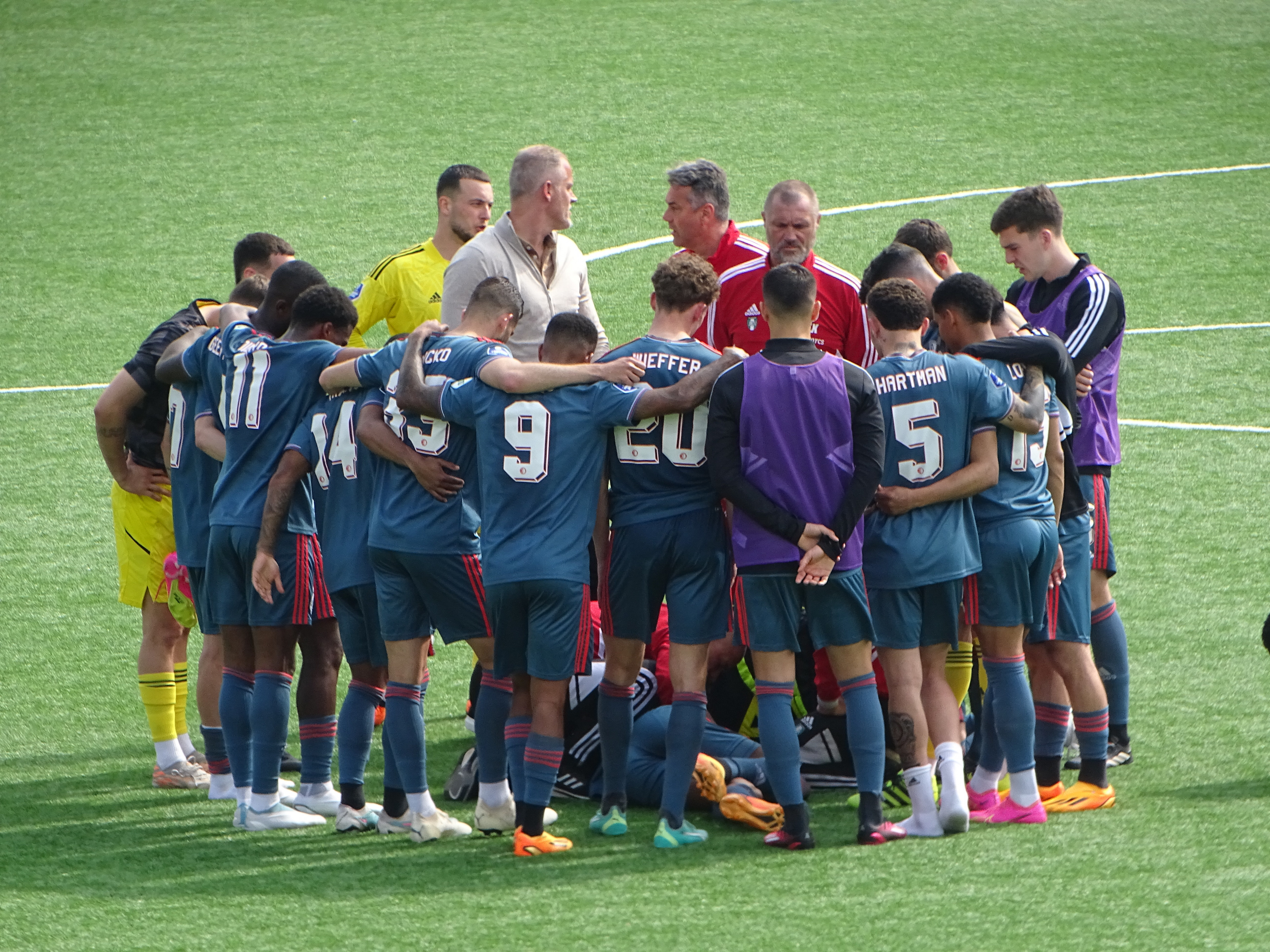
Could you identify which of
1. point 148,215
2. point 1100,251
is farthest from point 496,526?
point 148,215

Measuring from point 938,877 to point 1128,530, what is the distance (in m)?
5.09

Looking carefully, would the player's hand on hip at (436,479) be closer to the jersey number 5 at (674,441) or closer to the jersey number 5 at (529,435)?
the jersey number 5 at (529,435)

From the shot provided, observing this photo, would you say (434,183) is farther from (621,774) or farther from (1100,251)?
(621,774)

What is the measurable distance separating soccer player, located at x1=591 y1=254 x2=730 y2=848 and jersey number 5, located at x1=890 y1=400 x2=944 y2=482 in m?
0.66

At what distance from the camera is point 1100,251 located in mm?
16250

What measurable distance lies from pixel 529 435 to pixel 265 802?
1.75 metres

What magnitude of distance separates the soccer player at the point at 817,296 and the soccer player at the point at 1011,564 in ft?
4.13

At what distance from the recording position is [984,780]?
598 centimetres

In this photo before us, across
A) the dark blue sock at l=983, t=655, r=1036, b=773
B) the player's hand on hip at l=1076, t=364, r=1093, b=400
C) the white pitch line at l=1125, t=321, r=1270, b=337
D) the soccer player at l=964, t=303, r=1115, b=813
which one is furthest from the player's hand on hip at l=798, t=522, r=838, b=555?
the white pitch line at l=1125, t=321, r=1270, b=337

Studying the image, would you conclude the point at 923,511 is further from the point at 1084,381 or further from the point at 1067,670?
the point at 1084,381

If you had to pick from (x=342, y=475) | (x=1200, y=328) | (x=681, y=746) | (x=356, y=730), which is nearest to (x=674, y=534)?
(x=681, y=746)

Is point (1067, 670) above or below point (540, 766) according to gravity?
above

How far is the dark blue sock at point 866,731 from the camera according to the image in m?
5.46

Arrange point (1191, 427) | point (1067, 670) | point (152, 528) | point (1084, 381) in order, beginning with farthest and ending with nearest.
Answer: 1. point (1191, 427)
2. point (152, 528)
3. point (1084, 381)
4. point (1067, 670)
